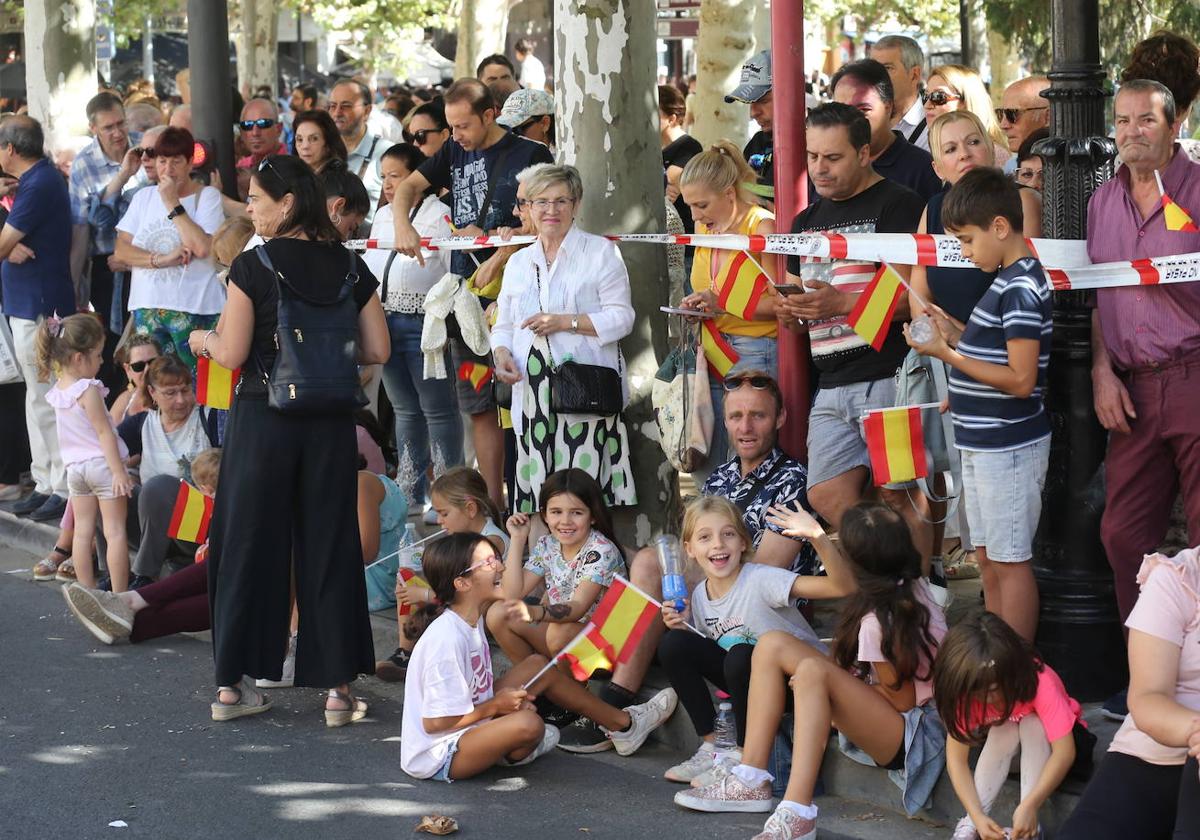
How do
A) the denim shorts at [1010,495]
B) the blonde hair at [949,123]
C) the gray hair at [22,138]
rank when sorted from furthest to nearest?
the gray hair at [22,138], the blonde hair at [949,123], the denim shorts at [1010,495]

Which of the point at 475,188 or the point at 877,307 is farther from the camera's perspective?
the point at 475,188

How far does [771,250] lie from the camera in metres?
6.87

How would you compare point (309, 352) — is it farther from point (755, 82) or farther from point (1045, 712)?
point (755, 82)

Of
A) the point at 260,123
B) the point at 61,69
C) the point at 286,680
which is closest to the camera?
the point at 286,680

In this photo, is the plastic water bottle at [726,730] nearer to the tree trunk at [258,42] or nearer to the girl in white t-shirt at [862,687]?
the girl in white t-shirt at [862,687]

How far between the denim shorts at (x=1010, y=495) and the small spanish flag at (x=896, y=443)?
0.47m

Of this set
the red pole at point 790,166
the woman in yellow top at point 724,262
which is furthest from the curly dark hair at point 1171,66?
the woman in yellow top at point 724,262

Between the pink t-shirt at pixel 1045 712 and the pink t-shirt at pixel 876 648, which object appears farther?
the pink t-shirt at pixel 876 648

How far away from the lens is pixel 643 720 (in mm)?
6512

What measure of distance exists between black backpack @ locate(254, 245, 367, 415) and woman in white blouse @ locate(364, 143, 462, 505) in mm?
2322

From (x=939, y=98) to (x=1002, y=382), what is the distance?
297 cm

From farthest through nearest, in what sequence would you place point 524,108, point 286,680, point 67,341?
point 524,108 < point 67,341 < point 286,680

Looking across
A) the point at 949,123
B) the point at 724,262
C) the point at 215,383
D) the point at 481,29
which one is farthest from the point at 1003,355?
the point at 481,29

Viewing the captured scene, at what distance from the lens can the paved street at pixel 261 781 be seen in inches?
226
